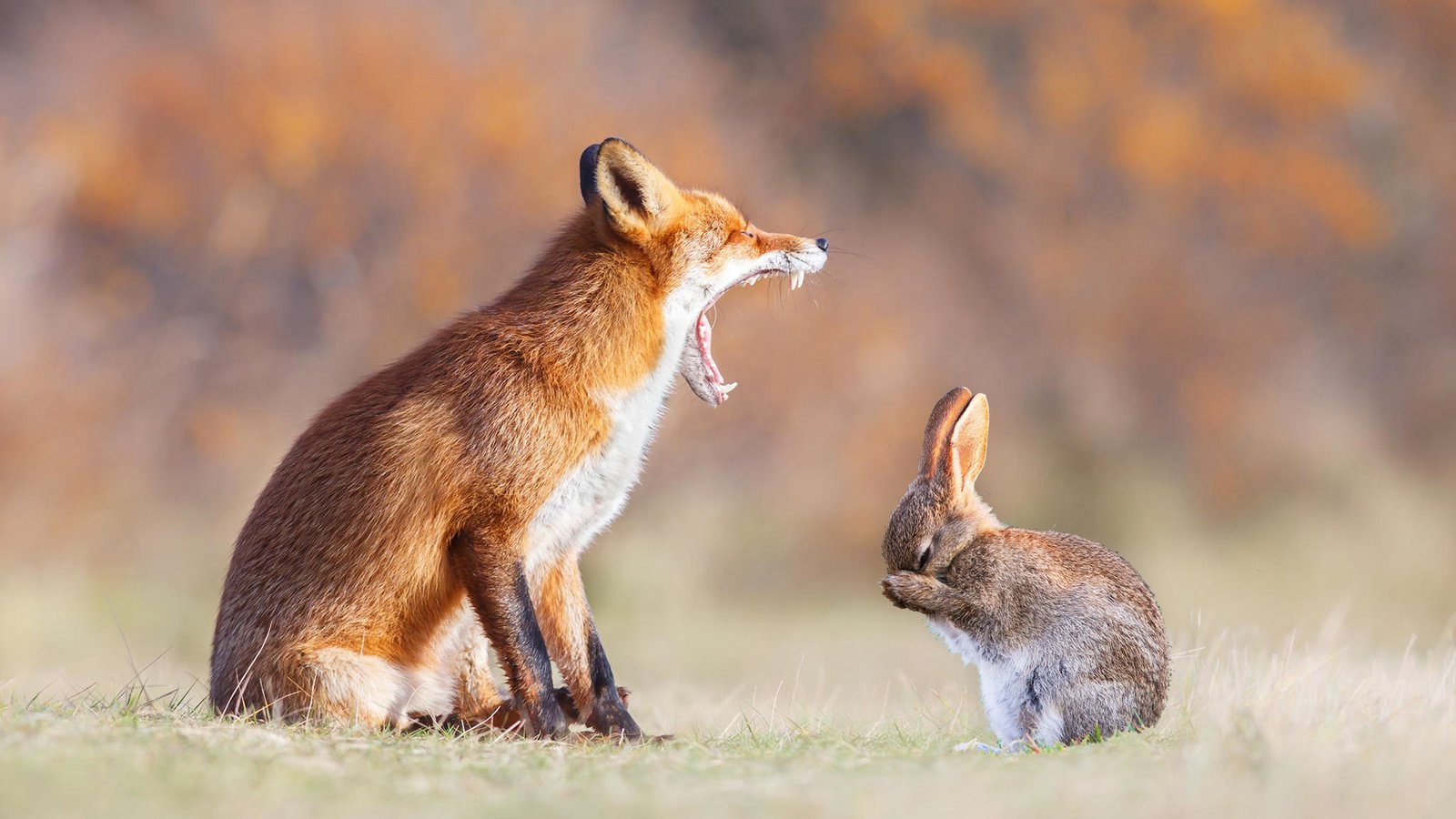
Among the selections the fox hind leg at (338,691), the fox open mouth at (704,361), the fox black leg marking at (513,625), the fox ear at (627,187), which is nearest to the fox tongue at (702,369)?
the fox open mouth at (704,361)

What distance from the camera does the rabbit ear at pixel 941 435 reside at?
583 centimetres

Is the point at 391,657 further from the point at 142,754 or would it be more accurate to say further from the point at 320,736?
the point at 142,754

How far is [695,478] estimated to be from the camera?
58.5 ft

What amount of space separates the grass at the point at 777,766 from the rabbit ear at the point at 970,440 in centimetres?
117

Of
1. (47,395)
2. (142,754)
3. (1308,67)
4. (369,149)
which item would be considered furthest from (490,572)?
(1308,67)

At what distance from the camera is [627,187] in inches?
242

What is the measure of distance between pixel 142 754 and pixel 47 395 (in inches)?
457

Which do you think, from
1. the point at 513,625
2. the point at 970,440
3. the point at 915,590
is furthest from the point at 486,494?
the point at 970,440

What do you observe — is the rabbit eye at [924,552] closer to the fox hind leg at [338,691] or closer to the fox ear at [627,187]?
the fox ear at [627,187]

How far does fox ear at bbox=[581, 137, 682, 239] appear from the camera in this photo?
600 cm

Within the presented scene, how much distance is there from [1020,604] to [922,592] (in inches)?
15.3

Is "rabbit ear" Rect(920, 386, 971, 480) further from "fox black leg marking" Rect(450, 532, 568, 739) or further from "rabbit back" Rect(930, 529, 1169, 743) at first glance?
"fox black leg marking" Rect(450, 532, 568, 739)

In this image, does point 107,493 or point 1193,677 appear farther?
point 107,493

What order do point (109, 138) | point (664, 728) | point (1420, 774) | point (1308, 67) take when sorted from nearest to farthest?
point (1420, 774) < point (664, 728) < point (109, 138) < point (1308, 67)
